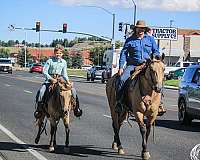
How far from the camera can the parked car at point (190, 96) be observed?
1598 centimetres

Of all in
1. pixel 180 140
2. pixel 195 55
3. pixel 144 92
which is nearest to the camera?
pixel 144 92

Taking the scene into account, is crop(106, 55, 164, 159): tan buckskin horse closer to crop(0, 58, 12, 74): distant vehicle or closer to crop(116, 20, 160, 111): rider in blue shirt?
crop(116, 20, 160, 111): rider in blue shirt

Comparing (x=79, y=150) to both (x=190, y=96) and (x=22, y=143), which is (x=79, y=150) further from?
(x=190, y=96)

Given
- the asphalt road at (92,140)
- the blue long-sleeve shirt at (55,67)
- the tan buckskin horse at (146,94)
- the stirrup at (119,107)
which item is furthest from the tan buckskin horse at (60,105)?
the tan buckskin horse at (146,94)

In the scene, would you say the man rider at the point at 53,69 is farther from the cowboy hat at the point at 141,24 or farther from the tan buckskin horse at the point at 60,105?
the cowboy hat at the point at 141,24

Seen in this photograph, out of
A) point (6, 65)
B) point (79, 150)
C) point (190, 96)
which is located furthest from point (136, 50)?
point (6, 65)

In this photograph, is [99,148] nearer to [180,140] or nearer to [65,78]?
[65,78]

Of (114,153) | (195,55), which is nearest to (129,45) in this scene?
(114,153)

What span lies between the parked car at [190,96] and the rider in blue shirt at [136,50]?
5.51 metres

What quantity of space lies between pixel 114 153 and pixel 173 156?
1162 mm

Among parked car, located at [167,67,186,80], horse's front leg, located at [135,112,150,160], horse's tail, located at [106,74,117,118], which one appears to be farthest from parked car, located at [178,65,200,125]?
parked car, located at [167,67,186,80]

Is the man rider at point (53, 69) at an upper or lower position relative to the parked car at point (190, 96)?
upper

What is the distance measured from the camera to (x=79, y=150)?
10984 mm

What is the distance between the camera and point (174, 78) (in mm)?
65250
